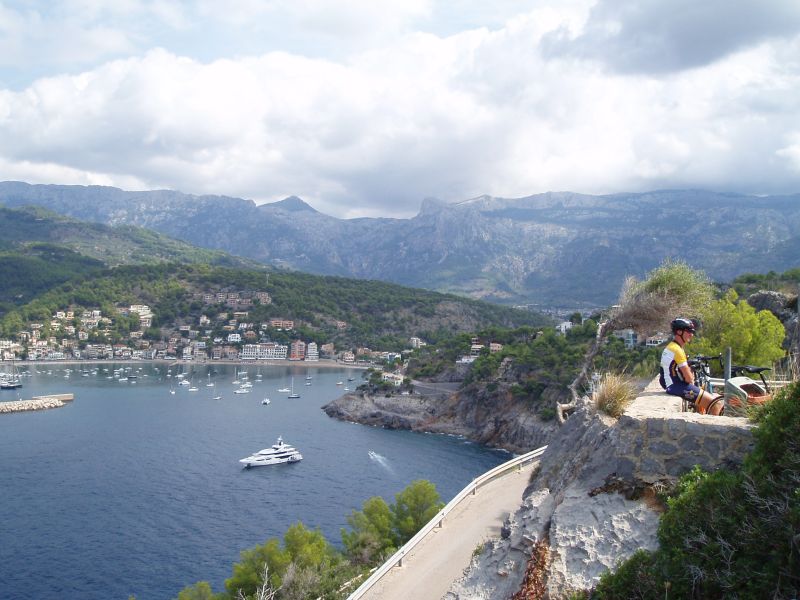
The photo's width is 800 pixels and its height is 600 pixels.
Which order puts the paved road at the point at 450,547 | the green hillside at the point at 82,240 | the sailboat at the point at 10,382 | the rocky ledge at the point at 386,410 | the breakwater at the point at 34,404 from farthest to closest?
the green hillside at the point at 82,240 < the sailboat at the point at 10,382 < the breakwater at the point at 34,404 < the rocky ledge at the point at 386,410 < the paved road at the point at 450,547

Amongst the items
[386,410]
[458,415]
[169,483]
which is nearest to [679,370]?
[169,483]

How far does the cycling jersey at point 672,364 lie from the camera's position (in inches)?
211

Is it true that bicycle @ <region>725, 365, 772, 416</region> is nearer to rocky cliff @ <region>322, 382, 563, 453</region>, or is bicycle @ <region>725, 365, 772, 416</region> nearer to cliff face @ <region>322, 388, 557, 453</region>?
rocky cliff @ <region>322, 382, 563, 453</region>

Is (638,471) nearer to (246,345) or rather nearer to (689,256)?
(246,345)

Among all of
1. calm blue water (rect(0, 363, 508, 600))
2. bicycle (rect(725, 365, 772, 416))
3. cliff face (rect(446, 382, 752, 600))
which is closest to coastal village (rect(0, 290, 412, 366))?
calm blue water (rect(0, 363, 508, 600))

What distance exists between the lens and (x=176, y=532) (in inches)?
1113

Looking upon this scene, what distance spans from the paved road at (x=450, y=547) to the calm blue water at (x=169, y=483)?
679 inches

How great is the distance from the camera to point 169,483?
36031mm

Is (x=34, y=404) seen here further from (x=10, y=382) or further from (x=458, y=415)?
(x=458, y=415)

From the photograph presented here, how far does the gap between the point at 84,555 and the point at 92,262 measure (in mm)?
137099

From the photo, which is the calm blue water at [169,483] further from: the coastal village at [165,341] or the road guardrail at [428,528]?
the coastal village at [165,341]

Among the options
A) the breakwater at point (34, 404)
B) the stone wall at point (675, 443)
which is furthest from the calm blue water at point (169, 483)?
the stone wall at point (675, 443)

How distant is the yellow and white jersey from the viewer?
5371mm

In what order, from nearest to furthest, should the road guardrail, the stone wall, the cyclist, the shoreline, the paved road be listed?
the stone wall
the cyclist
the paved road
the road guardrail
the shoreline
